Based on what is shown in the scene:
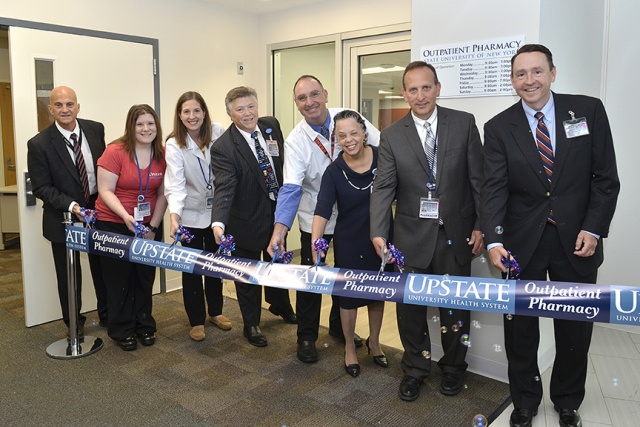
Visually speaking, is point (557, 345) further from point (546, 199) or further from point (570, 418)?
point (546, 199)

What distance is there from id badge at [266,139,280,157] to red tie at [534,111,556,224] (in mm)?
1698

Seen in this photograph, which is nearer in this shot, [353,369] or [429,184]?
[429,184]

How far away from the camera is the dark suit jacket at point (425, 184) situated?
2.63m

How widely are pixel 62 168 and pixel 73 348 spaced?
3.97ft

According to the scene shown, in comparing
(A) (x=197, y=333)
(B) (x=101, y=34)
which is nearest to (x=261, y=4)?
(B) (x=101, y=34)

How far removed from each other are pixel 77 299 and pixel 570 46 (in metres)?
3.52

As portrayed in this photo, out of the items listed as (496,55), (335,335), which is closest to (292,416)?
(335,335)

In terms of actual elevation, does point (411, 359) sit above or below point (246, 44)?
below

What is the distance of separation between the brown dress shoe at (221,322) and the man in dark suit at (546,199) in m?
2.15

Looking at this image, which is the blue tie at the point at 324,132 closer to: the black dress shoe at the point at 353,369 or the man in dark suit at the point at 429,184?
the man in dark suit at the point at 429,184

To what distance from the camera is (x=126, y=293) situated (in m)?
3.60

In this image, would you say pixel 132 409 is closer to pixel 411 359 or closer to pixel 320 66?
pixel 411 359

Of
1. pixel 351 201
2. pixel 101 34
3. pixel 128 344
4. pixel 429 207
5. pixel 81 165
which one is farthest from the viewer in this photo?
pixel 101 34

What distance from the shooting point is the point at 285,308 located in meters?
4.08
